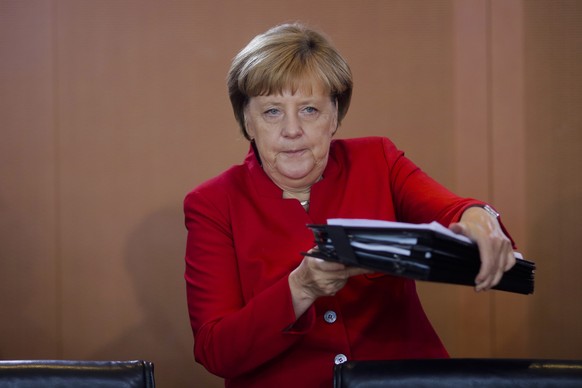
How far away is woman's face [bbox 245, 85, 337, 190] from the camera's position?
1.87 metres

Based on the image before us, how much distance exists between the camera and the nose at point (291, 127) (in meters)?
1.86

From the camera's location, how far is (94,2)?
10.9 ft

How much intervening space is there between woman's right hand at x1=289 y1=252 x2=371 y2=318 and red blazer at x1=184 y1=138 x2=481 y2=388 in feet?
0.25

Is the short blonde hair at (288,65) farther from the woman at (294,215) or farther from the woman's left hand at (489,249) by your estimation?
the woman's left hand at (489,249)

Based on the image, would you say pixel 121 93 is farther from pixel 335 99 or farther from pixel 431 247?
pixel 431 247

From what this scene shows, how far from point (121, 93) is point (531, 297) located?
1918 mm

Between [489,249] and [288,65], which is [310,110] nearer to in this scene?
[288,65]

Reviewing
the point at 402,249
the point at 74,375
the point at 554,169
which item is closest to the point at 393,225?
the point at 402,249

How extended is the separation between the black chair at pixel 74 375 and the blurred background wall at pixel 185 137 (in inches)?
76.8

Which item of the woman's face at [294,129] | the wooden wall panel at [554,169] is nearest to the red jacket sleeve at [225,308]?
the woman's face at [294,129]

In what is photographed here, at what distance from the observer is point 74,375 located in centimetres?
137

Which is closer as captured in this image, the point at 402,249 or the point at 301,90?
the point at 402,249

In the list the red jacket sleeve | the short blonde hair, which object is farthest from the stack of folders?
the short blonde hair

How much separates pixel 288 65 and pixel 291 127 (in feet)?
0.47
